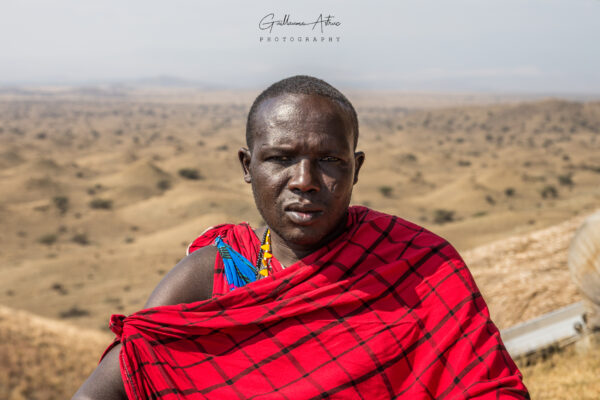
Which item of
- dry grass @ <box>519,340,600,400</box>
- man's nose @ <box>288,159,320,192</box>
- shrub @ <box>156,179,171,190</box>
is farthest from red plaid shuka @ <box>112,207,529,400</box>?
shrub @ <box>156,179,171,190</box>

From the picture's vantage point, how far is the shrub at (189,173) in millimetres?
26641

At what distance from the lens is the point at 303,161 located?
167 centimetres

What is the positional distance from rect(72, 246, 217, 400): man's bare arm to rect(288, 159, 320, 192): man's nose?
1.36ft

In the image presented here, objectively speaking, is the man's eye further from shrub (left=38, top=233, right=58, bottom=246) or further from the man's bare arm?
shrub (left=38, top=233, right=58, bottom=246)

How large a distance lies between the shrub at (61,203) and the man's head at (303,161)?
21.7 m

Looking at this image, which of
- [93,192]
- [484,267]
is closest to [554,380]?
[484,267]

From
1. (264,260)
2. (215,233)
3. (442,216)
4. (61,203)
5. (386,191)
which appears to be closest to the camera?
(264,260)

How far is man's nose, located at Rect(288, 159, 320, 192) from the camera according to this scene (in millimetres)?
1643

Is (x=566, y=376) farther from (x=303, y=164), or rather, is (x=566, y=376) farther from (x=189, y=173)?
(x=189, y=173)

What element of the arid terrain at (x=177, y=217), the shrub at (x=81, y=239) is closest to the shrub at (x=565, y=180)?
the arid terrain at (x=177, y=217)

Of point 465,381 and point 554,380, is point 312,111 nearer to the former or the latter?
point 465,381

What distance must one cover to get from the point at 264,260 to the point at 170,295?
34 centimetres

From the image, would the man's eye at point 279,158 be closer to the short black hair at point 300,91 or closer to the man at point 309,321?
the man at point 309,321

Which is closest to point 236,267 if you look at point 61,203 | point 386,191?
point 386,191
